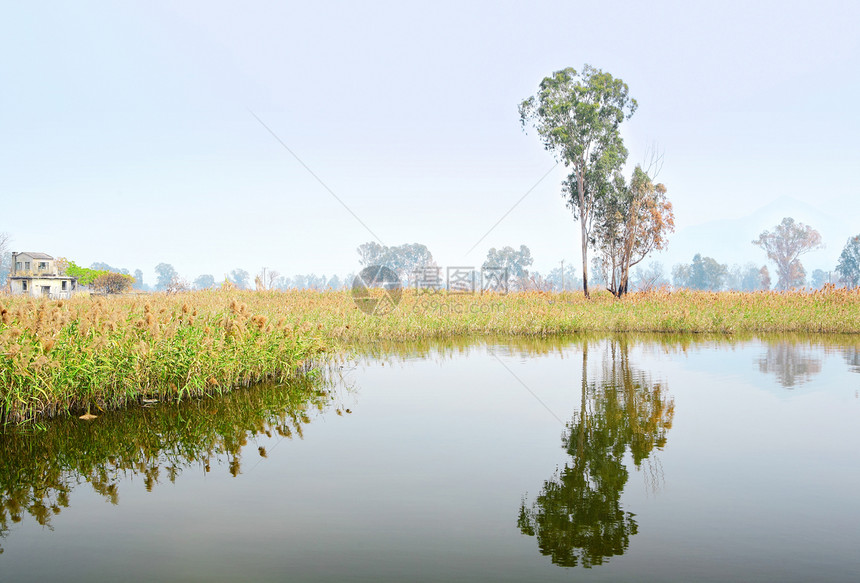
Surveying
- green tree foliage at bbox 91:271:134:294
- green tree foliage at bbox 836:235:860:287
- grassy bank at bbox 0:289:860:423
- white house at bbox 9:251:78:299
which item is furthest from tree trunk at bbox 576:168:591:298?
green tree foliage at bbox 836:235:860:287

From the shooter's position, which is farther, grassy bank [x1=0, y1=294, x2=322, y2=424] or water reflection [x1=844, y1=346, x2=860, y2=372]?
water reflection [x1=844, y1=346, x2=860, y2=372]

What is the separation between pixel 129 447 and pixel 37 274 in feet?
218

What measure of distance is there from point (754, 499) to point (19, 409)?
8.83 meters

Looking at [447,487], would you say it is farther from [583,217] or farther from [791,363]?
[583,217]

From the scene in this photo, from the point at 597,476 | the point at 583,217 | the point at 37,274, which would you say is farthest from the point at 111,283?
the point at 597,476

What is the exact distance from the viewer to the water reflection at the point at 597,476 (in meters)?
4.57

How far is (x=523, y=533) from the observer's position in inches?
187

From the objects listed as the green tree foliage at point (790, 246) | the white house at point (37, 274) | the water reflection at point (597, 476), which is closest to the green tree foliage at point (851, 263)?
the green tree foliage at point (790, 246)

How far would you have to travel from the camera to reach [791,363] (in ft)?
45.4

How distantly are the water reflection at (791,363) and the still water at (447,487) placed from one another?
154cm

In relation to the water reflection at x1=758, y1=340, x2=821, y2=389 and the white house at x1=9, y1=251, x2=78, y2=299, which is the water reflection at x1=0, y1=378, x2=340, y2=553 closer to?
the water reflection at x1=758, y1=340, x2=821, y2=389

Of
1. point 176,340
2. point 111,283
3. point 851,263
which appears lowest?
point 176,340

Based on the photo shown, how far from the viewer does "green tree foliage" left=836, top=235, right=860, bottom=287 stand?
8319 cm

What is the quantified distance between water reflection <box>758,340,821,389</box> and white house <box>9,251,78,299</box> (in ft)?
213
